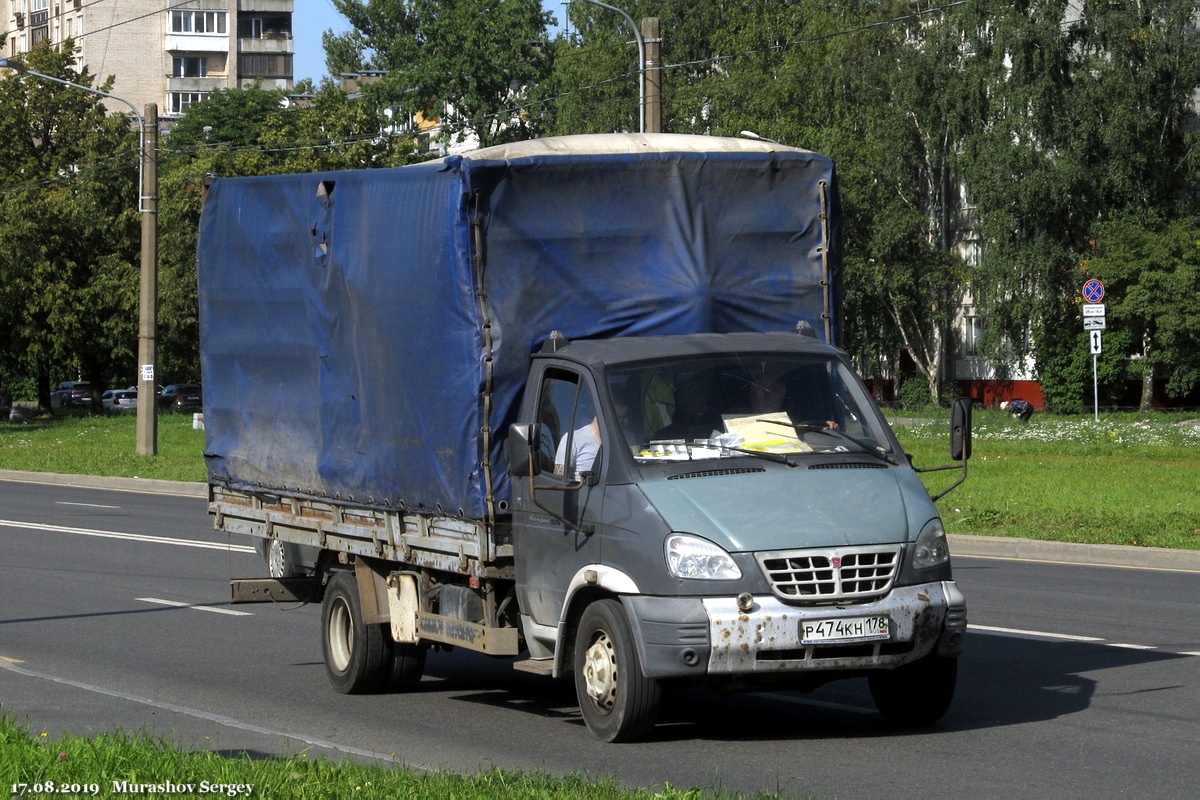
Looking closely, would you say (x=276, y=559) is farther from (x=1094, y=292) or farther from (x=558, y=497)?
(x=1094, y=292)

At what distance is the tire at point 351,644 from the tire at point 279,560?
0.68 m

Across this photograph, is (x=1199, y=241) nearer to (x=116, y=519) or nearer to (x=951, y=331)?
(x=951, y=331)

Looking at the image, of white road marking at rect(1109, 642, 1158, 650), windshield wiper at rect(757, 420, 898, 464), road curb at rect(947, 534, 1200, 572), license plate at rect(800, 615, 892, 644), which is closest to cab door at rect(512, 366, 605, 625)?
windshield wiper at rect(757, 420, 898, 464)

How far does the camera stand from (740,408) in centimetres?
861

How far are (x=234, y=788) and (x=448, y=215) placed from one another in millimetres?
3548

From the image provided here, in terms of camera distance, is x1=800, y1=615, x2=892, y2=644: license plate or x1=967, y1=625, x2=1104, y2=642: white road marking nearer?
x1=800, y1=615, x2=892, y2=644: license plate

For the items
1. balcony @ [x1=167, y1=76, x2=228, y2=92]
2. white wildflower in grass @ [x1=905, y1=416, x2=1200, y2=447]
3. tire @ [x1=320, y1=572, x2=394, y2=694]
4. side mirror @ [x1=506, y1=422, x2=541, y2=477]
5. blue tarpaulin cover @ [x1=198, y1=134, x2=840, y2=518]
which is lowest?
tire @ [x1=320, y1=572, x2=394, y2=694]

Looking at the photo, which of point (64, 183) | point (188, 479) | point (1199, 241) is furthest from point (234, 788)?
point (64, 183)

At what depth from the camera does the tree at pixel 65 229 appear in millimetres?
61719

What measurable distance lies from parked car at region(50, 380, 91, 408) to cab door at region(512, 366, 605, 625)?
74.3m

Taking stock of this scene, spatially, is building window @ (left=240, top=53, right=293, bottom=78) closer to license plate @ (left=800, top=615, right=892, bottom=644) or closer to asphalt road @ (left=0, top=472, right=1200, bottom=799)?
asphalt road @ (left=0, top=472, right=1200, bottom=799)

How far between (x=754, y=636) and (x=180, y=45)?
4493 inches

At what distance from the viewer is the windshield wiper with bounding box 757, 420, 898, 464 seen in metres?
8.49

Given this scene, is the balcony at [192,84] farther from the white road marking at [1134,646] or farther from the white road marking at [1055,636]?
the white road marking at [1134,646]
